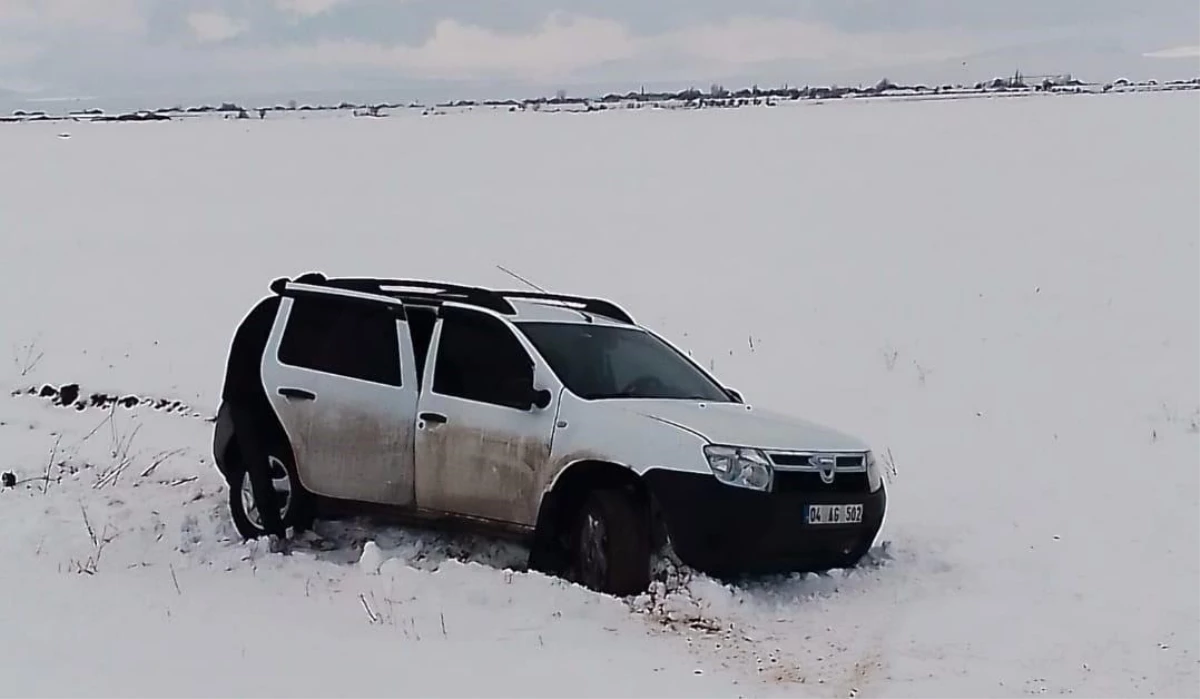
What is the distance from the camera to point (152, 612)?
23.7ft

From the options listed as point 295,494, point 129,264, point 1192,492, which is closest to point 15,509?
point 295,494

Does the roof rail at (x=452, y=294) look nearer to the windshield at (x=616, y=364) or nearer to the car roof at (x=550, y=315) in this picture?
the car roof at (x=550, y=315)

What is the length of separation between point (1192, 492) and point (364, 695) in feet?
21.6

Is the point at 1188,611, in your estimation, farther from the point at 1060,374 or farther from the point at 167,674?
the point at 1060,374

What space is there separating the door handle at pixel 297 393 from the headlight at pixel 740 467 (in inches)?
112

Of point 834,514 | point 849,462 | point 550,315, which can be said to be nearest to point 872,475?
point 849,462

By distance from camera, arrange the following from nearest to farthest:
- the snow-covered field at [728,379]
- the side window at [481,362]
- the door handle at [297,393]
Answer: the snow-covered field at [728,379]
the side window at [481,362]
the door handle at [297,393]

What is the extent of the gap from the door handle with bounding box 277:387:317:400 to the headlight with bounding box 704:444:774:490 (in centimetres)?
285

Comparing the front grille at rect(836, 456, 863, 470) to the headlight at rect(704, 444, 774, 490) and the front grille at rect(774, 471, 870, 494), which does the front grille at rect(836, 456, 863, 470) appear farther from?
the headlight at rect(704, 444, 774, 490)

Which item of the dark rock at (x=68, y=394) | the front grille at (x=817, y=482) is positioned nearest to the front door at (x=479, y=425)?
the front grille at (x=817, y=482)

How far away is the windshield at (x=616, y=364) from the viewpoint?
8.49 metres

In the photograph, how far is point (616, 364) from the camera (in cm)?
888

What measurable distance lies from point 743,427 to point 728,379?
782 cm

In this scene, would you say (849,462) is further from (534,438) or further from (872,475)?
(534,438)
